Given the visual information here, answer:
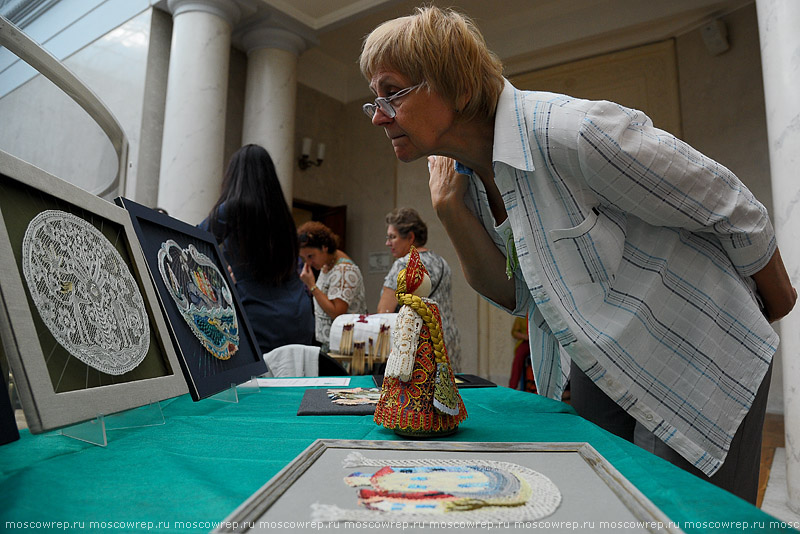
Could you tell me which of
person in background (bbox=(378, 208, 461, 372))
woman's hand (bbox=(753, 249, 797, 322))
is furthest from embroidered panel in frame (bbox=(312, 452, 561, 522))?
person in background (bbox=(378, 208, 461, 372))

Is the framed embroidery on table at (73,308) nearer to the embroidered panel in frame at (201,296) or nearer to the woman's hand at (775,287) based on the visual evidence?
the embroidered panel in frame at (201,296)

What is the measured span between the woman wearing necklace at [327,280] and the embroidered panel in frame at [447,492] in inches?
99.4

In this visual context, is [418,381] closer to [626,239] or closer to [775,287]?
[626,239]

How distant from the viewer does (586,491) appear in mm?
461

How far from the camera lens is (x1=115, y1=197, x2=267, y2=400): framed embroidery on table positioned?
33.9 inches

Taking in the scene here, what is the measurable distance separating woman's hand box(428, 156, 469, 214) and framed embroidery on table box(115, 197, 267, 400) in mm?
509

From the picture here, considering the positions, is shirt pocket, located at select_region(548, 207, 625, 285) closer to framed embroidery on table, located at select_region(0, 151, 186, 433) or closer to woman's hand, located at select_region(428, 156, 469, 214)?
woman's hand, located at select_region(428, 156, 469, 214)

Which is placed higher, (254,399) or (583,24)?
(583,24)

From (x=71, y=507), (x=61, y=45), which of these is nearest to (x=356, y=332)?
(x=71, y=507)

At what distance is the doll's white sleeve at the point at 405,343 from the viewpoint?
29.2 inches

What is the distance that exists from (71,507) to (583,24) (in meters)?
6.42

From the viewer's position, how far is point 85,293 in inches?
27.0

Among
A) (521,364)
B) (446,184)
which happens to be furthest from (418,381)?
(521,364)

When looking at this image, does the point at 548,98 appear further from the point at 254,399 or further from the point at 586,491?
the point at 254,399
